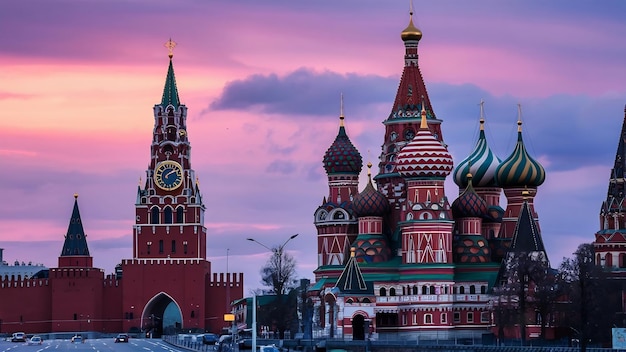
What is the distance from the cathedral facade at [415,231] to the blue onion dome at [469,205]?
0.09 meters

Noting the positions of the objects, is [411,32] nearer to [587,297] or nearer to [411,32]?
[411,32]

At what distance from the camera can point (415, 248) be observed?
379ft

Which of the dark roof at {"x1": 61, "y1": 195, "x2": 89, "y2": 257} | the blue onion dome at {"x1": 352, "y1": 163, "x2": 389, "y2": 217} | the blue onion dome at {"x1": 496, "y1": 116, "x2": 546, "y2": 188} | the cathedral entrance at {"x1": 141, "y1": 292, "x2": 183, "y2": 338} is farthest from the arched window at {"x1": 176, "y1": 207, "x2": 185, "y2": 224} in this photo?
the blue onion dome at {"x1": 496, "y1": 116, "x2": 546, "y2": 188}

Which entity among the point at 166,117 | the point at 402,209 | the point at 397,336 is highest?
the point at 166,117

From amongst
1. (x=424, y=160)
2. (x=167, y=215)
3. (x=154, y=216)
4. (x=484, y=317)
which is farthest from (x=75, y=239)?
(x=484, y=317)

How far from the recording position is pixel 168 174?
163250 mm

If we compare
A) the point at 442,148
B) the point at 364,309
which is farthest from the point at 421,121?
the point at 364,309

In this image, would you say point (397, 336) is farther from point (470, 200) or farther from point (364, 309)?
point (470, 200)

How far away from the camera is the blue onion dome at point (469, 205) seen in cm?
11862

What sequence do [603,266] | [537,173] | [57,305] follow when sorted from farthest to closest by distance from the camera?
[57,305] → [537,173] → [603,266]

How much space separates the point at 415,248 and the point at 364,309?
562 cm

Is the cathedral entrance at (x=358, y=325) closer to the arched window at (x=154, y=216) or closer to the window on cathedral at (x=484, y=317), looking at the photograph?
the window on cathedral at (x=484, y=317)

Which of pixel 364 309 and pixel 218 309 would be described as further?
pixel 218 309

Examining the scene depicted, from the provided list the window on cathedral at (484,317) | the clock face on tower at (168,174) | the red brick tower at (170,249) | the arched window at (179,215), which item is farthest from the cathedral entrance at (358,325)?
the clock face on tower at (168,174)
